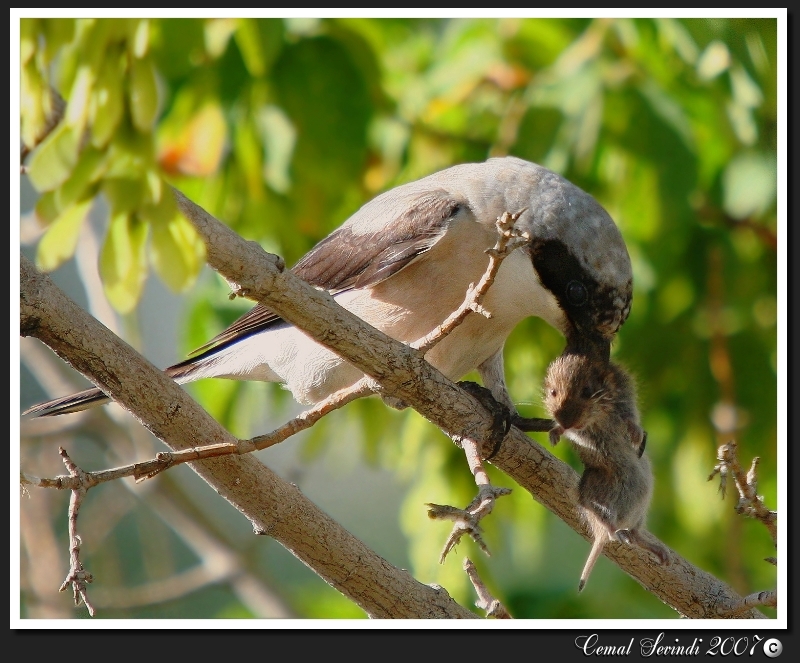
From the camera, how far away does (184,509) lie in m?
4.10

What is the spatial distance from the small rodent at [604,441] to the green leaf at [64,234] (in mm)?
1356

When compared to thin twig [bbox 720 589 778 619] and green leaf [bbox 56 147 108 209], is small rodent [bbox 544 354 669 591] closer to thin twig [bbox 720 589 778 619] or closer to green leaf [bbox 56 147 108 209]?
thin twig [bbox 720 589 778 619]

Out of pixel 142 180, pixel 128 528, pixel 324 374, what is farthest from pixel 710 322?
pixel 128 528

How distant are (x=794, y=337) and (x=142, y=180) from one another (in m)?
1.84

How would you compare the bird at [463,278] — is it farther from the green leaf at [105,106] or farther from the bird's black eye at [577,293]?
the green leaf at [105,106]

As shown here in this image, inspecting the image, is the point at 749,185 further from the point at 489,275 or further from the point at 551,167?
the point at 489,275

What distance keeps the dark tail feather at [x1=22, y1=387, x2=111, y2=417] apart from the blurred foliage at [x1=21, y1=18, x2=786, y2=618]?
435 millimetres

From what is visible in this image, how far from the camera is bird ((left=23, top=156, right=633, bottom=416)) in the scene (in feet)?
8.88

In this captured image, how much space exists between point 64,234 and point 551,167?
1.84 m

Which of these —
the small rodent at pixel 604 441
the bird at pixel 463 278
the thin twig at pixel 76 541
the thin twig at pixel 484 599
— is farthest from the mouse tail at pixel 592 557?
the thin twig at pixel 76 541

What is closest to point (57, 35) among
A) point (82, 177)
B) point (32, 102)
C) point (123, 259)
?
point (32, 102)

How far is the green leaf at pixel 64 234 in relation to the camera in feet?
5.32

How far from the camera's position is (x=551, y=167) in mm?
3072

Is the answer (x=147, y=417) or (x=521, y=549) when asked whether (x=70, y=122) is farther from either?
(x=521, y=549)
